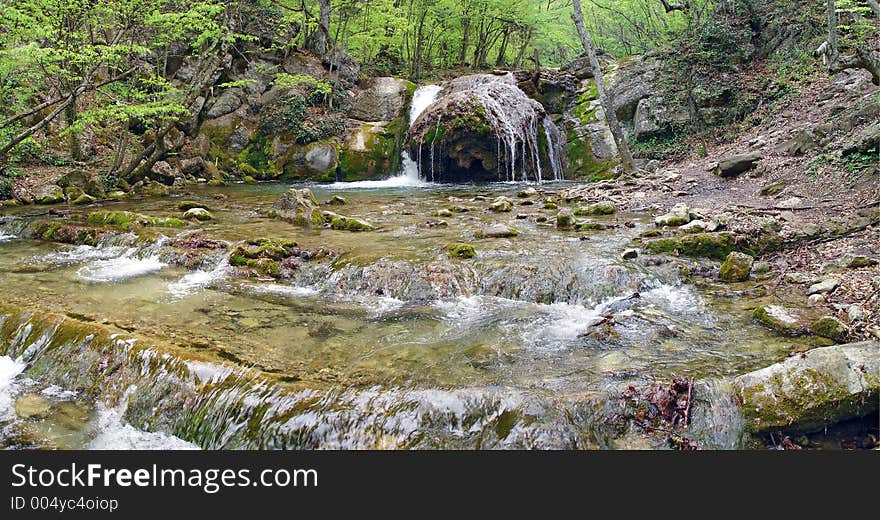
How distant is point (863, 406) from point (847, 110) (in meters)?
10.9

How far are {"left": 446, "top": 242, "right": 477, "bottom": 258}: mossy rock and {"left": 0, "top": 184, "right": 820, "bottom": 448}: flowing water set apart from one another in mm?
139

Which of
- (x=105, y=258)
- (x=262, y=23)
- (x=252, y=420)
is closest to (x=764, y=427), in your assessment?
(x=252, y=420)

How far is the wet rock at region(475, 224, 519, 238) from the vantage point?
332 inches

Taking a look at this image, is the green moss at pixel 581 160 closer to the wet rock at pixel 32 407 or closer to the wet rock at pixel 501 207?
the wet rock at pixel 501 207

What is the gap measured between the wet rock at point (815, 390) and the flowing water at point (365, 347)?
210mm

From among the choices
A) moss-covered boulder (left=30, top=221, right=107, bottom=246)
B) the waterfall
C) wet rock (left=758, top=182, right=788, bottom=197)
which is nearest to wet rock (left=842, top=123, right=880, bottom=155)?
wet rock (left=758, top=182, right=788, bottom=197)

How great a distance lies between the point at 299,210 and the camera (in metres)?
10.3

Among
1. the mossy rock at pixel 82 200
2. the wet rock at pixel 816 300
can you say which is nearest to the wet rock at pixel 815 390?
the wet rock at pixel 816 300

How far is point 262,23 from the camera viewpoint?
23.4 m

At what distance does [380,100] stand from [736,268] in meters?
19.1

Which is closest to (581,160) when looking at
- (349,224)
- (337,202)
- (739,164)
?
(739,164)

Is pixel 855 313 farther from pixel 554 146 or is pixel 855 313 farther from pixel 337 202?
pixel 554 146

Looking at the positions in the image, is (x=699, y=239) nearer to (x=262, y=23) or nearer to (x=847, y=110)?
(x=847, y=110)

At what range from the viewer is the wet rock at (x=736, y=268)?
6086 millimetres
